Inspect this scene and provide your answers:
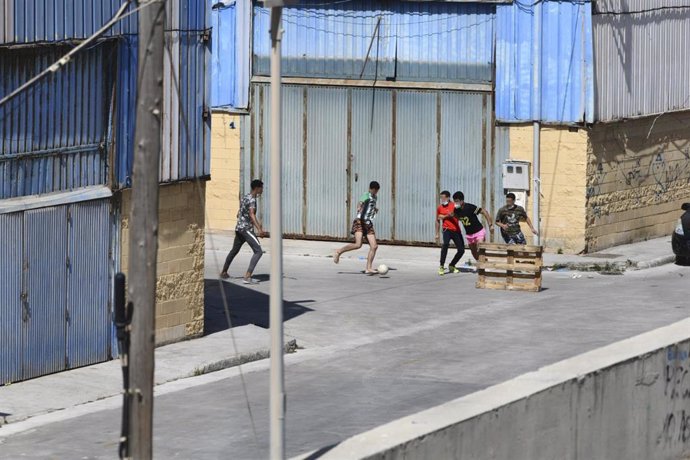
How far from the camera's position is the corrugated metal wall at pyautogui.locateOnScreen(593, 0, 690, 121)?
28.6m

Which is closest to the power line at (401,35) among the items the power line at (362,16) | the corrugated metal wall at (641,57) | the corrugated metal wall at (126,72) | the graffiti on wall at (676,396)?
the power line at (362,16)

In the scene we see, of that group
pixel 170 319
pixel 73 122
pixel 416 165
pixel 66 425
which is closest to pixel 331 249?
pixel 416 165

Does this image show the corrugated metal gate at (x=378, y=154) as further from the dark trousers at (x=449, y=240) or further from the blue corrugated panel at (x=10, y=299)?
the blue corrugated panel at (x=10, y=299)

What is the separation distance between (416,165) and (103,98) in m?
12.3

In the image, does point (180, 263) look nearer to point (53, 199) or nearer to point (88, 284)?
point (88, 284)

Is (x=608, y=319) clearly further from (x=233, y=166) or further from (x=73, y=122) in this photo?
(x=233, y=166)

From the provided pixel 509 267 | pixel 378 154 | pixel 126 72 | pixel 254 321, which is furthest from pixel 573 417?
pixel 378 154

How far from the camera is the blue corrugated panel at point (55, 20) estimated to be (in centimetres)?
1639

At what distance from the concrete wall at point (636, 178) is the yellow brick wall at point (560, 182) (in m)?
0.23

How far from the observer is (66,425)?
15.3m

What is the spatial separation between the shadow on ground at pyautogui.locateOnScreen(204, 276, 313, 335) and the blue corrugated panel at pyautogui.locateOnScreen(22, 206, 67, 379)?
3241 millimetres

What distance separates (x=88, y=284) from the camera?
17.7m

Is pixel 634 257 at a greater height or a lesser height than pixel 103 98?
lesser

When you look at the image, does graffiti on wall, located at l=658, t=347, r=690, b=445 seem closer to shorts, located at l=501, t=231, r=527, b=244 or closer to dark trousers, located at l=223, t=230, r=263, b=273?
dark trousers, located at l=223, t=230, r=263, b=273
